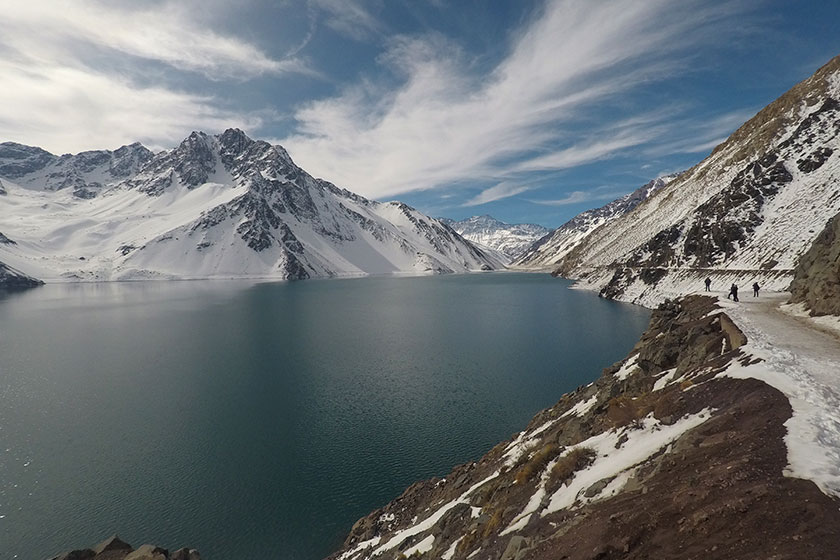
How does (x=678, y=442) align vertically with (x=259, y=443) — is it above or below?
above

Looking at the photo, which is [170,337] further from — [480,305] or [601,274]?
[601,274]

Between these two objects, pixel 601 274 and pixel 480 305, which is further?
pixel 601 274

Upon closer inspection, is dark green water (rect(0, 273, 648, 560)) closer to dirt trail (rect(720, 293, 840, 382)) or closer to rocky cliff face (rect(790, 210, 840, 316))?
dirt trail (rect(720, 293, 840, 382))

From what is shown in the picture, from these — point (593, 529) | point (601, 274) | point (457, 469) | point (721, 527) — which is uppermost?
point (601, 274)

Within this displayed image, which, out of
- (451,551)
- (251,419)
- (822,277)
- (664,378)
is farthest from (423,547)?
(822,277)

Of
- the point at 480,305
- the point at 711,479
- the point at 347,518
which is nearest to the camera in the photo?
the point at 711,479

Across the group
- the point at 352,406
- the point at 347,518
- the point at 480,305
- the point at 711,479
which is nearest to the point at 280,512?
the point at 347,518

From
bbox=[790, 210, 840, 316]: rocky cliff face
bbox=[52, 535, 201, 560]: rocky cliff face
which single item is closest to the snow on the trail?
bbox=[790, 210, 840, 316]: rocky cliff face
